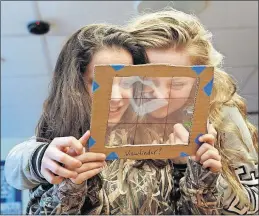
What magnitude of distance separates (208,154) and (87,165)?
0.54 ft

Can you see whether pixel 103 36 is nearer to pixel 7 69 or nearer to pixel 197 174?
pixel 197 174

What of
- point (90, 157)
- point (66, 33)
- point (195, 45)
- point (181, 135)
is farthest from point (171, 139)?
point (66, 33)

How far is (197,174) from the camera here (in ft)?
2.17

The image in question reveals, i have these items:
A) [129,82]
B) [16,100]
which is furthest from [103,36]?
[16,100]

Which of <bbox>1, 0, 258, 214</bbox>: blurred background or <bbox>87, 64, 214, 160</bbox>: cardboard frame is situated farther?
<bbox>1, 0, 258, 214</bbox>: blurred background

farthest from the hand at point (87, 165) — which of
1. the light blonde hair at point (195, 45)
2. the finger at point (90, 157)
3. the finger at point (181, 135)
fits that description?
the light blonde hair at point (195, 45)

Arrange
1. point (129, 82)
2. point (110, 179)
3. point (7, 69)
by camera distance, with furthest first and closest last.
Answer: point (7, 69), point (110, 179), point (129, 82)

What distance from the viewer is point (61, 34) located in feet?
8.46

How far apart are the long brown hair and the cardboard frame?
109mm

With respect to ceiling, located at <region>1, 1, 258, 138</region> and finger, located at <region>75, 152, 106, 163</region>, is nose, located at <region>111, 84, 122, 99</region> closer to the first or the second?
finger, located at <region>75, 152, 106, 163</region>

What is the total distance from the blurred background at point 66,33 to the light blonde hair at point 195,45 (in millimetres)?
904

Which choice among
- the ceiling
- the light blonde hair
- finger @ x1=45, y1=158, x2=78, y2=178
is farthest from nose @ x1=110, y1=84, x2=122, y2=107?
the ceiling

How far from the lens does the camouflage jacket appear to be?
640 millimetres

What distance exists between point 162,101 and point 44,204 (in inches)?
8.7
